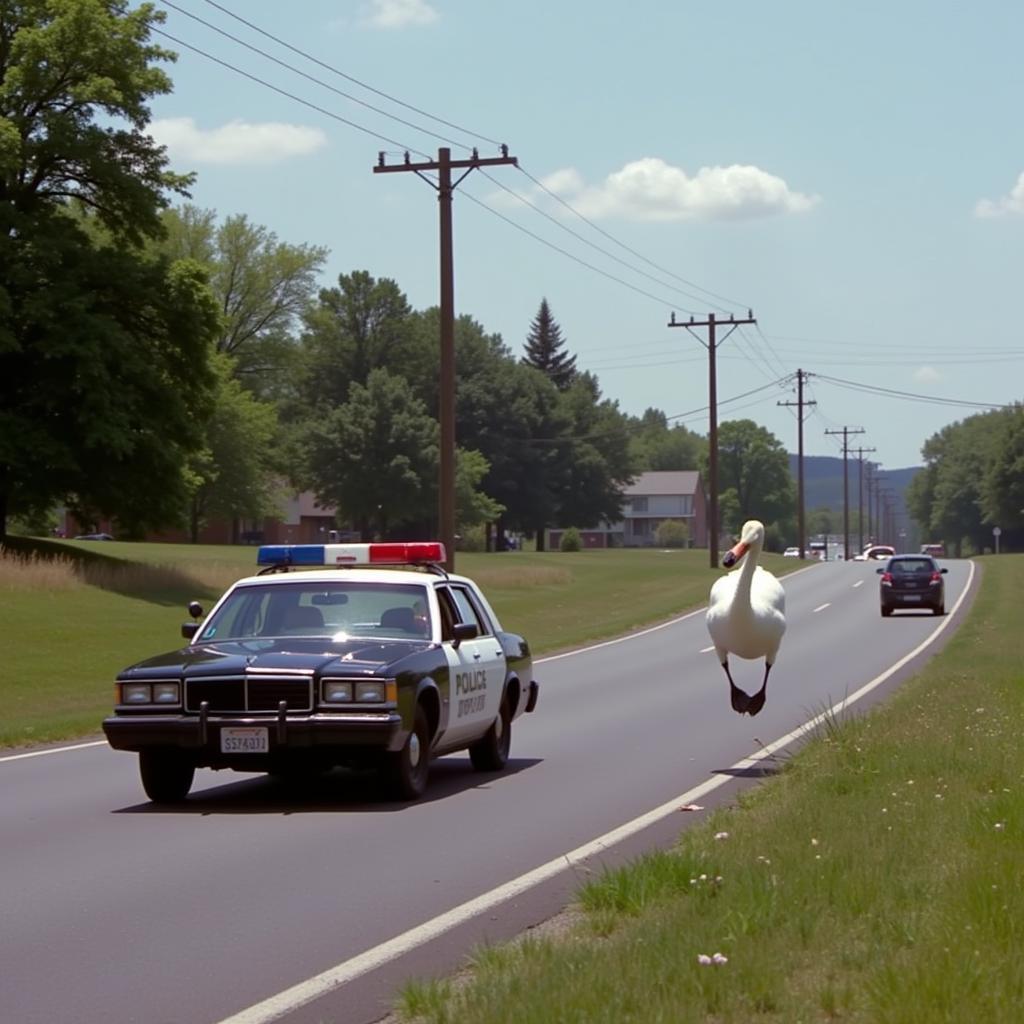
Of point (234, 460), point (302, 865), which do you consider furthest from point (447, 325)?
point (234, 460)

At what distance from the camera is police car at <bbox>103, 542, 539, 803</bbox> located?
41.5 ft

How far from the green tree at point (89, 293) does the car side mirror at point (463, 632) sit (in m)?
30.6

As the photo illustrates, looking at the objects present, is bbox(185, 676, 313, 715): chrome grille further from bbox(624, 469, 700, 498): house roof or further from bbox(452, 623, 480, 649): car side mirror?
bbox(624, 469, 700, 498): house roof

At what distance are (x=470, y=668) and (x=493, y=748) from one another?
45.2 inches

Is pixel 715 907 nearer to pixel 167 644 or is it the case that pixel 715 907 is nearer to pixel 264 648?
pixel 264 648

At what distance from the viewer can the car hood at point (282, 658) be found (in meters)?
12.8

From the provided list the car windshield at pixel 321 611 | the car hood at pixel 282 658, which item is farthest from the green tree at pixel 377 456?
the car hood at pixel 282 658

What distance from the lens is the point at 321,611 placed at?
574 inches

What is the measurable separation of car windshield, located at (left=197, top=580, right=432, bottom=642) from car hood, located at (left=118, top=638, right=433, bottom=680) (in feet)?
1.14

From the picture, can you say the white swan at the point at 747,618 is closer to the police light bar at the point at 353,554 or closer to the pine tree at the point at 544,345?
the police light bar at the point at 353,554

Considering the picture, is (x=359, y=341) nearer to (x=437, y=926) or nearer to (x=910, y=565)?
(x=910, y=565)

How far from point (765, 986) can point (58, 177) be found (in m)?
45.1

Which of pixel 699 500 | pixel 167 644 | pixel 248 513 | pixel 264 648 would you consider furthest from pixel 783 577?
pixel 699 500

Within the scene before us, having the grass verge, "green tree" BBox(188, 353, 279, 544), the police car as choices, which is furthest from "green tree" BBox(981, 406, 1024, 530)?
the grass verge
